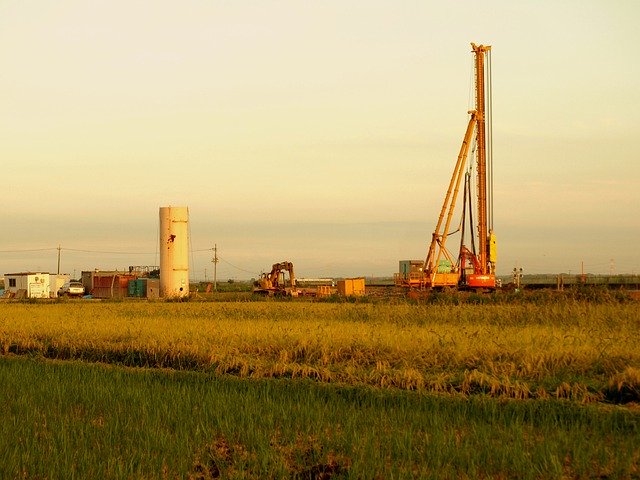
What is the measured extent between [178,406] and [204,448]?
8.51ft

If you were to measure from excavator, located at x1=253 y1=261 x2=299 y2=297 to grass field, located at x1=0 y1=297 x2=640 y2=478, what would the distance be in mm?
30901

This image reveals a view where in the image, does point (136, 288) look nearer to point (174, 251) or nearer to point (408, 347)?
point (174, 251)

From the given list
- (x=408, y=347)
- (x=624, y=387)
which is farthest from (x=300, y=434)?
(x=408, y=347)

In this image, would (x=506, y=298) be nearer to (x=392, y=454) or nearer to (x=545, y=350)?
(x=545, y=350)

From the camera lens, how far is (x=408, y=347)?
1508cm

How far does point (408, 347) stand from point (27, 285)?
5504 centimetres

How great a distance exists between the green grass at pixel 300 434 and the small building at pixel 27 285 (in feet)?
177

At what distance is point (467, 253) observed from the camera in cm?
4459

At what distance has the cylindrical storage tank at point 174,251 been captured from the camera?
5688 cm

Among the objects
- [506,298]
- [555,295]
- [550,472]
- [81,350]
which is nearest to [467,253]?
[506,298]

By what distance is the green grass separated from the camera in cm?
730

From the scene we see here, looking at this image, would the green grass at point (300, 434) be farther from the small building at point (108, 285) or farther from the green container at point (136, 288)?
the small building at point (108, 285)

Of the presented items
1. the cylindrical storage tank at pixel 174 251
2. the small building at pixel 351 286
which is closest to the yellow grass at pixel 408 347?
the small building at pixel 351 286

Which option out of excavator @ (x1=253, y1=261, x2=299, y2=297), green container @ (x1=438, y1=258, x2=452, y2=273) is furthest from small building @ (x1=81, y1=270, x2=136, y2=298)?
green container @ (x1=438, y1=258, x2=452, y2=273)
